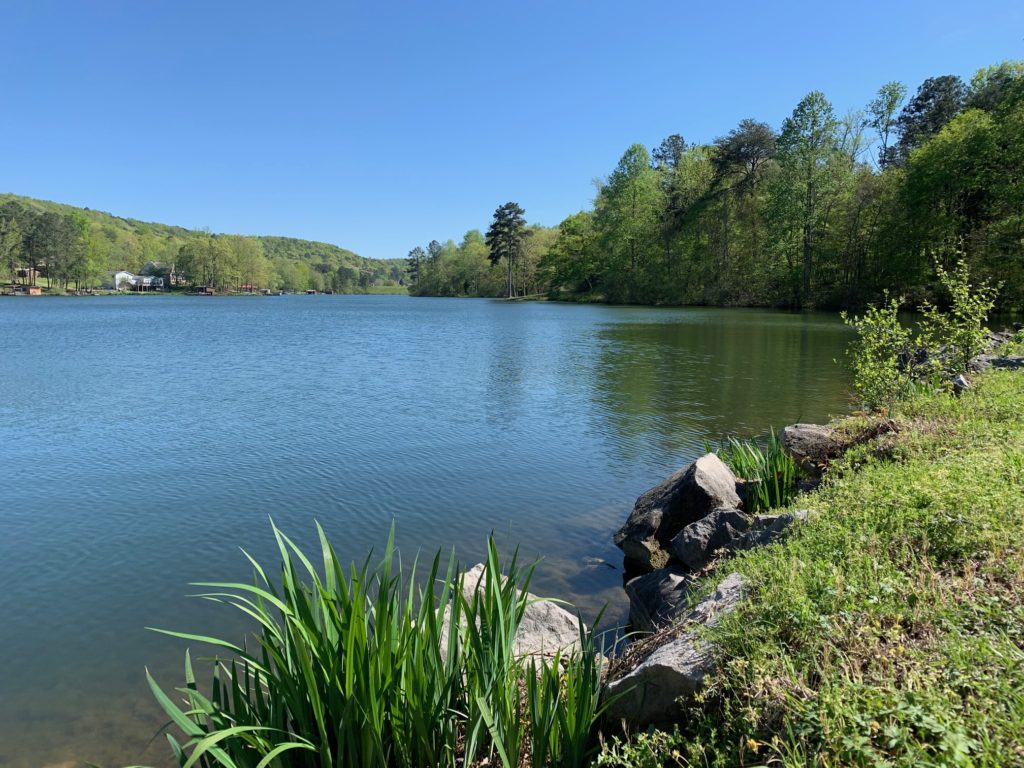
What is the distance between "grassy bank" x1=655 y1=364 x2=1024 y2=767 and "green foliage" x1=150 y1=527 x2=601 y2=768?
29.9 inches

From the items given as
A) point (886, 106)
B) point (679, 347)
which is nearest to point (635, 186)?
point (886, 106)

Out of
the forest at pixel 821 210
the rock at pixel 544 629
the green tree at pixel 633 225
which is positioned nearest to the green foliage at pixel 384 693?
the rock at pixel 544 629

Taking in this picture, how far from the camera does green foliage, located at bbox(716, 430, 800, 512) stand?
25.9 ft

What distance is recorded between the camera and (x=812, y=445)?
9469 mm

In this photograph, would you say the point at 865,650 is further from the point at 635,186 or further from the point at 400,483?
the point at 635,186

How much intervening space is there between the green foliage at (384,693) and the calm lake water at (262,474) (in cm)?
210

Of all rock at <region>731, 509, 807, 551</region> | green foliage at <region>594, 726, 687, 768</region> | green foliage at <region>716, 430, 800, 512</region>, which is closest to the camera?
green foliage at <region>594, 726, 687, 768</region>

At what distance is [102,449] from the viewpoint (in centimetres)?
1273

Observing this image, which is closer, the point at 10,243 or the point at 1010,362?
the point at 1010,362

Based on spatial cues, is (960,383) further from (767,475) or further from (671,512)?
(671,512)

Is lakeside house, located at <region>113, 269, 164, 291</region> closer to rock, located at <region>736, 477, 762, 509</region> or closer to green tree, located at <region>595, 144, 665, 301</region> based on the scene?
green tree, located at <region>595, 144, 665, 301</region>

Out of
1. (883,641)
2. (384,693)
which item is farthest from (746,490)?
(384,693)

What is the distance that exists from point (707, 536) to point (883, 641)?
360 cm

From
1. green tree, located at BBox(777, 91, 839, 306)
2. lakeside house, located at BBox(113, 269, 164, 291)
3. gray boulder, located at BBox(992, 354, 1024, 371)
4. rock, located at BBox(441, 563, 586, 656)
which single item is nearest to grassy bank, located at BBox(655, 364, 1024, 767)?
rock, located at BBox(441, 563, 586, 656)
